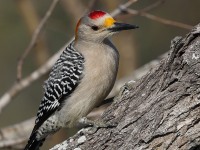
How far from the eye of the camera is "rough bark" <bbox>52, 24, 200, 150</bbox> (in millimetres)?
3381

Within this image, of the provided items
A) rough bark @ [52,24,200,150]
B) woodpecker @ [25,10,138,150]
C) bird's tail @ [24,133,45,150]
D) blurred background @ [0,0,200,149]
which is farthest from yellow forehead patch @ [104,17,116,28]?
blurred background @ [0,0,200,149]

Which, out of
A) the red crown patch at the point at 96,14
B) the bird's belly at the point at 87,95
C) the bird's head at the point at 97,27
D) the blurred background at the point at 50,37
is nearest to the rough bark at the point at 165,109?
the bird's belly at the point at 87,95

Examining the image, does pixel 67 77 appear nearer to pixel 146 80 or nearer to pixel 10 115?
pixel 146 80

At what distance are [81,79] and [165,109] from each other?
1.68 metres

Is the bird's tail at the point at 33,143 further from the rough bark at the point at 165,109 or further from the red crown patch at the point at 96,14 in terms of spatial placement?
the rough bark at the point at 165,109

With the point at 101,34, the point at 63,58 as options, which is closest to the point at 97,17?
the point at 101,34

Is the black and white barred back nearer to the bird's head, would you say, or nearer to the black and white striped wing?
the black and white striped wing

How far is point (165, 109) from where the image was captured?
138 inches

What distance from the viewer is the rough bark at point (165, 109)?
3.38 meters

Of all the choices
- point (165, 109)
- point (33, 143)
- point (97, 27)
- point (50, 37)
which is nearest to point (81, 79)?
point (97, 27)

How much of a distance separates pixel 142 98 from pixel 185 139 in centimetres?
39

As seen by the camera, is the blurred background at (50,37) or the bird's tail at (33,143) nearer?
the bird's tail at (33,143)

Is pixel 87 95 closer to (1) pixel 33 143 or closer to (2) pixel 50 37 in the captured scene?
(1) pixel 33 143

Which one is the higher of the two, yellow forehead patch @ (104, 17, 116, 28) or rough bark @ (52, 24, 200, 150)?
yellow forehead patch @ (104, 17, 116, 28)
